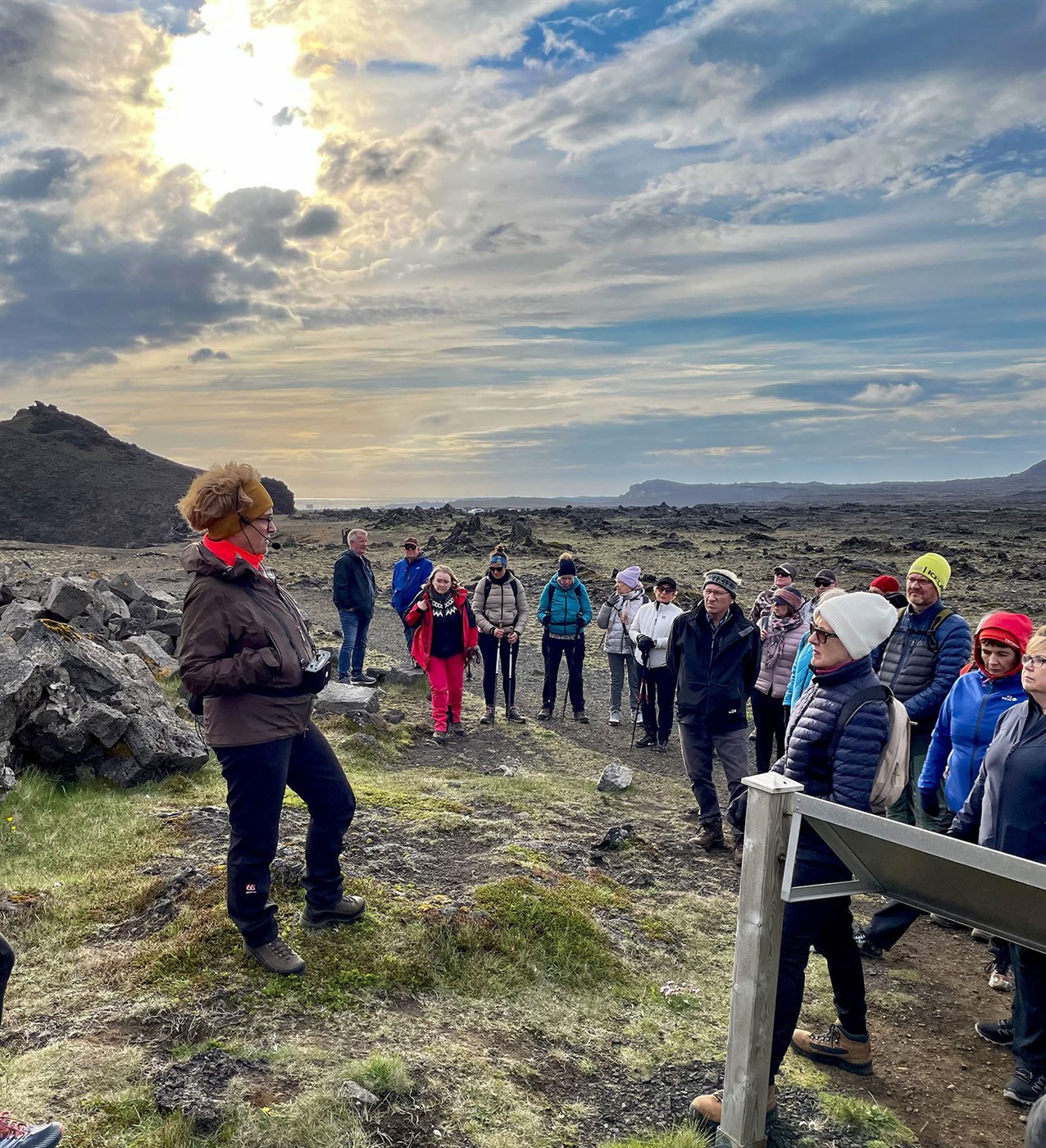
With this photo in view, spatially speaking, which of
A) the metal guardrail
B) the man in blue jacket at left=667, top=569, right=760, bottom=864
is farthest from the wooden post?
the man in blue jacket at left=667, top=569, right=760, bottom=864

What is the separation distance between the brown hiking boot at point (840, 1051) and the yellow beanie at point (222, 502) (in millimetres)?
3953

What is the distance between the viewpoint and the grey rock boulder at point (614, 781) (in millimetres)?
9742

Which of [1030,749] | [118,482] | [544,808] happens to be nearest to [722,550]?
[544,808]

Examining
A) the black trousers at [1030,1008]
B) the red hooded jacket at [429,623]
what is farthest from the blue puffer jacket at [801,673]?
the red hooded jacket at [429,623]

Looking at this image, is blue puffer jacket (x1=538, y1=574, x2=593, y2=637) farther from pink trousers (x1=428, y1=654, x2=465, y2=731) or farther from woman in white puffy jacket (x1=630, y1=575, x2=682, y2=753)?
pink trousers (x1=428, y1=654, x2=465, y2=731)

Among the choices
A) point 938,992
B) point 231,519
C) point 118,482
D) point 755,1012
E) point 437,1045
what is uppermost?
point 118,482

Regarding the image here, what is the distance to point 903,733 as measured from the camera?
13.6 feet

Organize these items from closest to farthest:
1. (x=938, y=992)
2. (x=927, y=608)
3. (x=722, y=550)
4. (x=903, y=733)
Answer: (x=903, y=733) → (x=938, y=992) → (x=927, y=608) → (x=722, y=550)

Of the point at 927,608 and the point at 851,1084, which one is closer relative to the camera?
the point at 851,1084

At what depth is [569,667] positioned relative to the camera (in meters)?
13.2

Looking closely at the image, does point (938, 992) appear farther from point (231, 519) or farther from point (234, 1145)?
point (231, 519)

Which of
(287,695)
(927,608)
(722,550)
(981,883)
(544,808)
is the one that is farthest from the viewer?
(722,550)

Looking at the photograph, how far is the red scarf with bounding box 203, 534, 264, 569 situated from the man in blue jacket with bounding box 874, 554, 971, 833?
5051 millimetres

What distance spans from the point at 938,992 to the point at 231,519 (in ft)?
17.5
